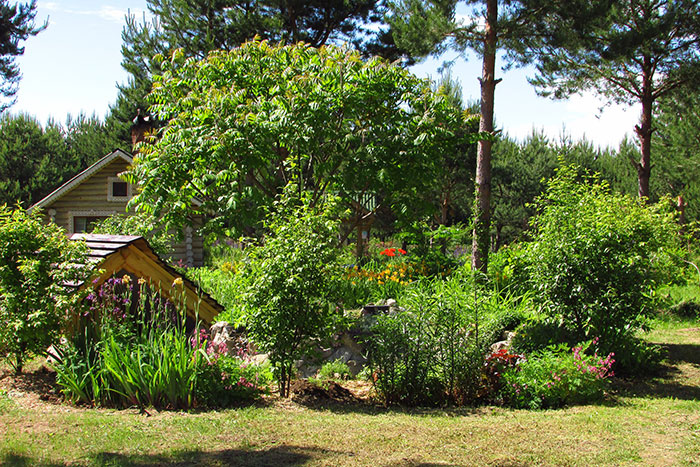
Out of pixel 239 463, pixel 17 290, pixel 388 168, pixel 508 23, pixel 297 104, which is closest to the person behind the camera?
pixel 239 463

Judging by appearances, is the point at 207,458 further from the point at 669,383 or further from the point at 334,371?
the point at 669,383

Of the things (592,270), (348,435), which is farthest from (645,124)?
(348,435)

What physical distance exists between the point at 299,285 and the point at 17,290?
9.25ft

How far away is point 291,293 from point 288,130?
10.7 ft

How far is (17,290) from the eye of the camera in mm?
5863

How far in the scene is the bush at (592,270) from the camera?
6.90m

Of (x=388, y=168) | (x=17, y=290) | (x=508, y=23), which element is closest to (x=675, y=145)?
(x=508, y=23)

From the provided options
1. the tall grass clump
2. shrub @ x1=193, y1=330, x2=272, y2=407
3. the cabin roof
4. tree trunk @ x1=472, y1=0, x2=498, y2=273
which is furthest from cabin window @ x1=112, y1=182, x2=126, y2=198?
the tall grass clump

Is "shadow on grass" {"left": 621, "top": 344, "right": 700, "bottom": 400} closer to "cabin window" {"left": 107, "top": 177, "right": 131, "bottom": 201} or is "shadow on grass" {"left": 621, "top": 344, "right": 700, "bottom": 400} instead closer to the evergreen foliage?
"cabin window" {"left": 107, "top": 177, "right": 131, "bottom": 201}

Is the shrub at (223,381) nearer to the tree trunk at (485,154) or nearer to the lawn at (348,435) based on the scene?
the lawn at (348,435)

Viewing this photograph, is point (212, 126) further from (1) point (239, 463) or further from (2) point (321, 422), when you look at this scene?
(1) point (239, 463)

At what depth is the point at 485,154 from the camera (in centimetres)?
1079

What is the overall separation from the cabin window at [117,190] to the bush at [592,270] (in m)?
15.1

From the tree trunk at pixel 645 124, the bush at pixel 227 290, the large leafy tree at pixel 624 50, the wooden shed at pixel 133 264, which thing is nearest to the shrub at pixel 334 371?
the bush at pixel 227 290
